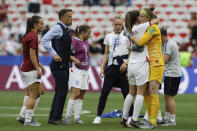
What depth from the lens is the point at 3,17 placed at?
96.1ft

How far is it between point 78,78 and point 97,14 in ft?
56.7

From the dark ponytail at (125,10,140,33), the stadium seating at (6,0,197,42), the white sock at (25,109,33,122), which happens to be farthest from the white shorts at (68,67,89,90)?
the stadium seating at (6,0,197,42)

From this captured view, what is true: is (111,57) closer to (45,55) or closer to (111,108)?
(111,108)

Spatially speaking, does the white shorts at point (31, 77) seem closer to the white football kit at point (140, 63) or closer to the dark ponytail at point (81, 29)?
the dark ponytail at point (81, 29)

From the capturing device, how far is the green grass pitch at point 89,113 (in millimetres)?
10785

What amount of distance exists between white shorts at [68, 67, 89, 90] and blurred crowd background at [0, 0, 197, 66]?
14.2 meters

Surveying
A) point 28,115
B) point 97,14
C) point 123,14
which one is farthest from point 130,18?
point 97,14

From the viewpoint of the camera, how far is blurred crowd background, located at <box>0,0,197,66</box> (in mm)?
27062

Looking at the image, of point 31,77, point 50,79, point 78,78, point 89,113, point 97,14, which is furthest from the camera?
point 97,14

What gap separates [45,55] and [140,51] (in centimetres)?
1394

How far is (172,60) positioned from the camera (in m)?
12.2

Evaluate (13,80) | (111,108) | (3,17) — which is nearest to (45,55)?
(13,80)

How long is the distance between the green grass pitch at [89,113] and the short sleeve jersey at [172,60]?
1051mm

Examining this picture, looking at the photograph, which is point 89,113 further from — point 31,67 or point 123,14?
point 123,14
